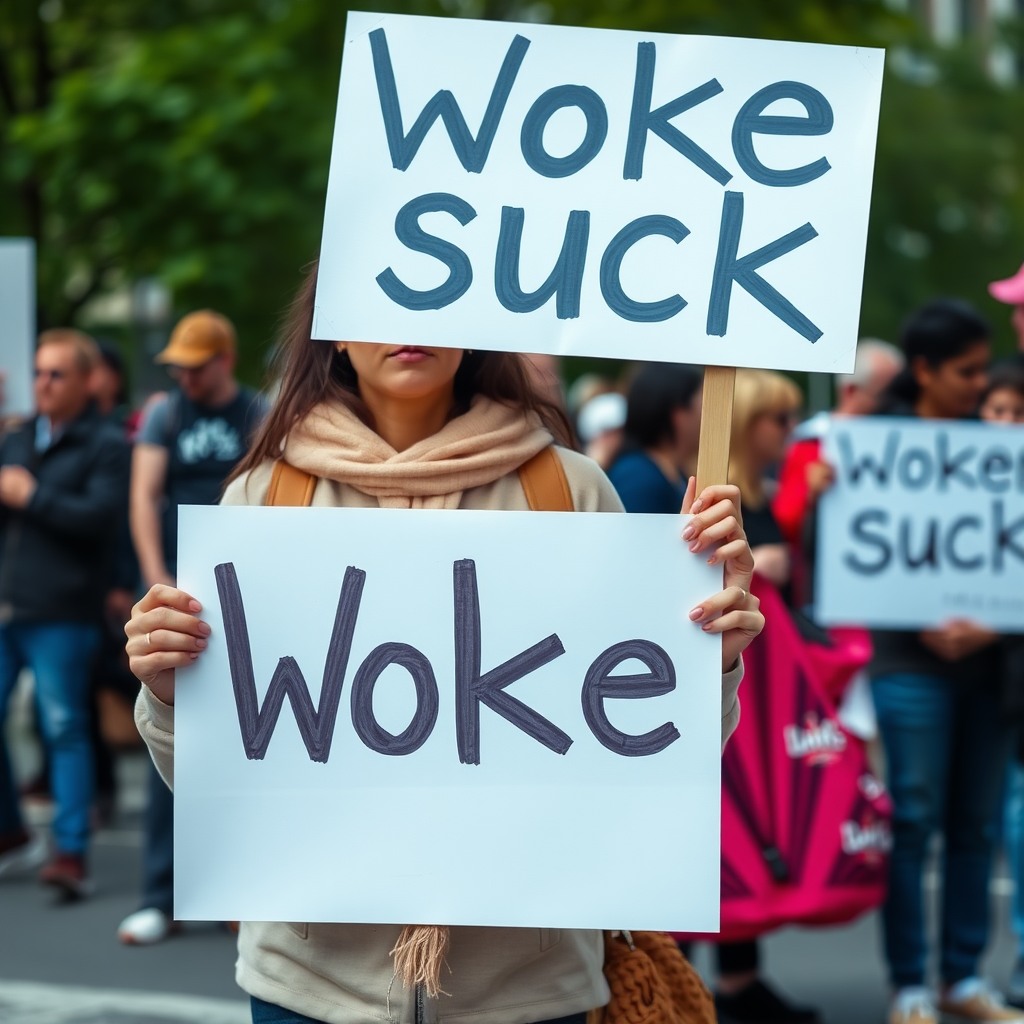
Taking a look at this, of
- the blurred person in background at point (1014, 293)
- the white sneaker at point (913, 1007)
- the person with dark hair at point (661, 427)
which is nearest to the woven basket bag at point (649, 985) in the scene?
the person with dark hair at point (661, 427)

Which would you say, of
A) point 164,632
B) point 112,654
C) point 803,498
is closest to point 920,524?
point 803,498

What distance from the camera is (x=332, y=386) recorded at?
264cm

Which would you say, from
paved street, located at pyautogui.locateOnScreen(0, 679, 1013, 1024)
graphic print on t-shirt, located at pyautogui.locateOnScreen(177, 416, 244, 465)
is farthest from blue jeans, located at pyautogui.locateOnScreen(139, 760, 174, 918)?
graphic print on t-shirt, located at pyautogui.locateOnScreen(177, 416, 244, 465)

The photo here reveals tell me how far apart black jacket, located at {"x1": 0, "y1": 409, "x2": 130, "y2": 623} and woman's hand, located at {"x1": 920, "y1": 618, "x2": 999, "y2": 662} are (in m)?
3.28

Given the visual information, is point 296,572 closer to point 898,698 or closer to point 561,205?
point 561,205

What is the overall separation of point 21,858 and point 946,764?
3.89 meters

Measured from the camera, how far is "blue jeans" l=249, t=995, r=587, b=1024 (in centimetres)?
244

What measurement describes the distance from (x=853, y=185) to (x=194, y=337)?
4.14 meters

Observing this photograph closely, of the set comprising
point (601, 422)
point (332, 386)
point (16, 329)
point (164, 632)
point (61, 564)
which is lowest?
point (61, 564)

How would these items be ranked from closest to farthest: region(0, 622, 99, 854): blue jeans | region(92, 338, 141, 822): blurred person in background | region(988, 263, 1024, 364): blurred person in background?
region(988, 263, 1024, 364): blurred person in background
region(0, 622, 99, 854): blue jeans
region(92, 338, 141, 822): blurred person in background

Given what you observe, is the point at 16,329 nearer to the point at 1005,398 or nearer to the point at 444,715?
the point at 1005,398

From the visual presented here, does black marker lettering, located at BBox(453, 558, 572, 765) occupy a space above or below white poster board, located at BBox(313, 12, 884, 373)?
below

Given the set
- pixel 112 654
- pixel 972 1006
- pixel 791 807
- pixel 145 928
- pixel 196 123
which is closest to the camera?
pixel 791 807

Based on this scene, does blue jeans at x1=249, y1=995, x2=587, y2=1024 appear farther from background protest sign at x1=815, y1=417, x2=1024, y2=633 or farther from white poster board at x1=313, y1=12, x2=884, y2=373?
background protest sign at x1=815, y1=417, x2=1024, y2=633
